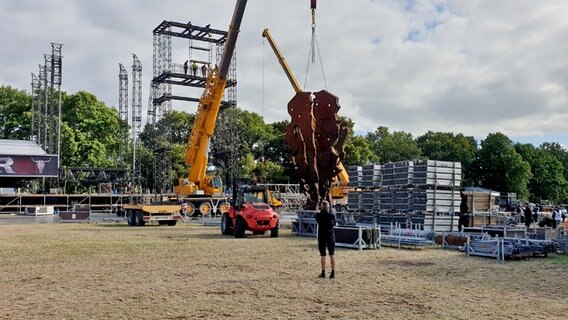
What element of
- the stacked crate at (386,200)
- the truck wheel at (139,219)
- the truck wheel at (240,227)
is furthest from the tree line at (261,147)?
the truck wheel at (240,227)

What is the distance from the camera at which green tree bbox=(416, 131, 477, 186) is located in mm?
84562

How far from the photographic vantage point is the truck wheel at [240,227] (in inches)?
944

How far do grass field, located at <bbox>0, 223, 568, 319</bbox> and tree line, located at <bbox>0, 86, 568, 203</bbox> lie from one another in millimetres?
44716

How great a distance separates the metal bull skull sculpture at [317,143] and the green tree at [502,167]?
198 ft

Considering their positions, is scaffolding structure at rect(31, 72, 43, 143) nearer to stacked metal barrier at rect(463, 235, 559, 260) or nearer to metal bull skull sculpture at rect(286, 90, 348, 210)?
metal bull skull sculpture at rect(286, 90, 348, 210)

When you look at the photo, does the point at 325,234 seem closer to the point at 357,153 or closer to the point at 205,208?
the point at 205,208

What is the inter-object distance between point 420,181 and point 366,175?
453 cm

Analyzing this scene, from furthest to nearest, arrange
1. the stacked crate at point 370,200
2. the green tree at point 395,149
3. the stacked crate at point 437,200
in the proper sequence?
the green tree at point 395,149 < the stacked crate at point 370,200 < the stacked crate at point 437,200

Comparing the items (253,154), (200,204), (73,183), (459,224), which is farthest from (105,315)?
(253,154)

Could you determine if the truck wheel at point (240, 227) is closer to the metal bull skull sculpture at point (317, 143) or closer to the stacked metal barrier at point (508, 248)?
the metal bull skull sculpture at point (317, 143)

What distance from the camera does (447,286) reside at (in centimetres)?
1180

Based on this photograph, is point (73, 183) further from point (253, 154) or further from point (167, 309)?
point (167, 309)

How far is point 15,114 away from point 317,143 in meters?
56.7

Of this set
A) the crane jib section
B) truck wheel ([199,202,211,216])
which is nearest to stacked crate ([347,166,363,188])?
the crane jib section
